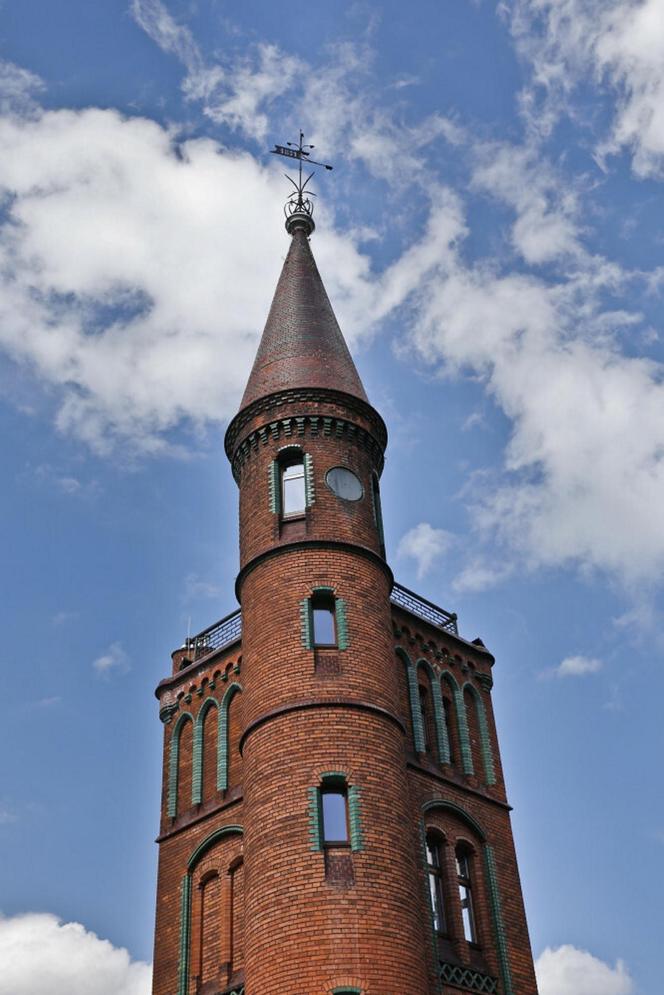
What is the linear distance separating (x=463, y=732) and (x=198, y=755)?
678 cm

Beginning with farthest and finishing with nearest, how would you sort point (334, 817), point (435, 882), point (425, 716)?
point (425, 716)
point (435, 882)
point (334, 817)

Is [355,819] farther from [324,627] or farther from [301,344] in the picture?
[301,344]

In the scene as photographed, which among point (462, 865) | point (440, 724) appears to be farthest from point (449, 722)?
point (462, 865)

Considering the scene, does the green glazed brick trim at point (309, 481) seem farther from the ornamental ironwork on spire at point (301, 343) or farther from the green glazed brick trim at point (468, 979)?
the green glazed brick trim at point (468, 979)

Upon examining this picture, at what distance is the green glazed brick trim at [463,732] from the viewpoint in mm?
31406

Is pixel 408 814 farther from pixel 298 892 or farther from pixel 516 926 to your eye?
pixel 516 926

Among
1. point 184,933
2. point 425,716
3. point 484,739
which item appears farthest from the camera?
point 484,739

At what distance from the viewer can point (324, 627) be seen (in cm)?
2716

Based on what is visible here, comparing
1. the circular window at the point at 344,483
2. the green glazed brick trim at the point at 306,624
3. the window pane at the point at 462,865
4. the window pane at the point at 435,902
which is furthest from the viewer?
the window pane at the point at 462,865

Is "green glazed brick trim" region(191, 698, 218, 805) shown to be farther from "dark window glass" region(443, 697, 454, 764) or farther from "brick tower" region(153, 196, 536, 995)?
"dark window glass" region(443, 697, 454, 764)

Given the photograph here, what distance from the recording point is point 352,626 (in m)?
27.0

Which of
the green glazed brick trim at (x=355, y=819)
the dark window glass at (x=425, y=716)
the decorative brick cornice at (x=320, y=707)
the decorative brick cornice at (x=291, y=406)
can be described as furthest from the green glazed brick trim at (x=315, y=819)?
the decorative brick cornice at (x=291, y=406)

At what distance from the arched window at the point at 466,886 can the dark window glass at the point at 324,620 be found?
6.69 meters

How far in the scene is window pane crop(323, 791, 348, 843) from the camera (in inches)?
949
